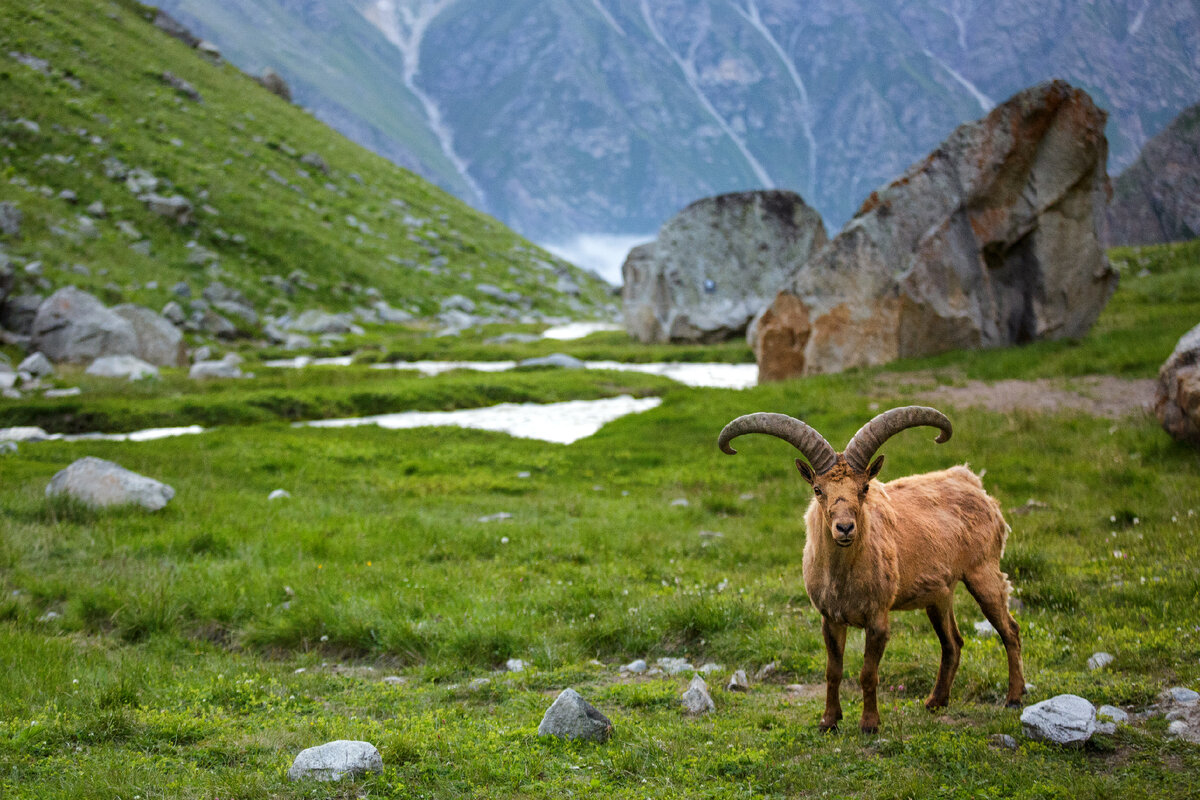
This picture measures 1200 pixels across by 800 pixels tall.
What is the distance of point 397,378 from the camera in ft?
104

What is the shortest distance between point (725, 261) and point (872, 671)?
38.6 metres

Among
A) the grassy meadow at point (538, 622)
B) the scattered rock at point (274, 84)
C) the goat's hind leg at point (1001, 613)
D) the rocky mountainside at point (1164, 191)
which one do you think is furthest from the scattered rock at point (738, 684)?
the scattered rock at point (274, 84)

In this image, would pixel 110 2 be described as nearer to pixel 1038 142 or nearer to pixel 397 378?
pixel 397 378

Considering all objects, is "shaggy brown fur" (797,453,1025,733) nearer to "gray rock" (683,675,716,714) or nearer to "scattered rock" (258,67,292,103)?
"gray rock" (683,675,716,714)

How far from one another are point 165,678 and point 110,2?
80.3m

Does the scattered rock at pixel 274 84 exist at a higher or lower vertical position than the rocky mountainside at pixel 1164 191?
higher

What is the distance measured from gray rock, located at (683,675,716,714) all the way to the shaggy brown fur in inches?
43.1

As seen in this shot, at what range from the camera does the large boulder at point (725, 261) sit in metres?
42.8

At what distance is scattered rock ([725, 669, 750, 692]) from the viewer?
308 inches

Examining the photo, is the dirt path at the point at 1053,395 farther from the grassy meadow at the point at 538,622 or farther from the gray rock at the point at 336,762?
the gray rock at the point at 336,762

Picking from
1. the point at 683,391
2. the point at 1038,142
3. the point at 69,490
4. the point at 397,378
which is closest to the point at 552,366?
the point at 397,378

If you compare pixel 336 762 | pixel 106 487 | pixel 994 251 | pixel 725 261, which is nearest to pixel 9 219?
pixel 106 487

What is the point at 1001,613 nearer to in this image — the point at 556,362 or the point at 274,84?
the point at 556,362

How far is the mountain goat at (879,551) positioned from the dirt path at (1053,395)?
12.4 metres
